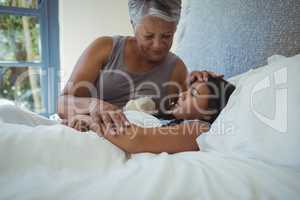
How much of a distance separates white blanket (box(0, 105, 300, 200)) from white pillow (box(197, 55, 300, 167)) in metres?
0.03

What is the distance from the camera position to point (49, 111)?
8.26ft

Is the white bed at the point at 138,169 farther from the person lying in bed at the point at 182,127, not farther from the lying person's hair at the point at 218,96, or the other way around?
the lying person's hair at the point at 218,96

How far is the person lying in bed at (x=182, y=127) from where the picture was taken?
729 millimetres

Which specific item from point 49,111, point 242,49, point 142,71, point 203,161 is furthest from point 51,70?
point 203,161

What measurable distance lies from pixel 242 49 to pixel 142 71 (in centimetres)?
43

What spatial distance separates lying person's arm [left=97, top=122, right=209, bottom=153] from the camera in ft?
2.36

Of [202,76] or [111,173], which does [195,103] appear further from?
[111,173]

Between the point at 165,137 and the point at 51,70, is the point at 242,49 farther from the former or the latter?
the point at 51,70

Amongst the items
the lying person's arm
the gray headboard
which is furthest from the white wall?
the lying person's arm

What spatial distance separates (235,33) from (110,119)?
761 millimetres

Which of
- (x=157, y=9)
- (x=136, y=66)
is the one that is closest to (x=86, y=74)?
(x=136, y=66)

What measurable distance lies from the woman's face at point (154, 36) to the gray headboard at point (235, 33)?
295mm

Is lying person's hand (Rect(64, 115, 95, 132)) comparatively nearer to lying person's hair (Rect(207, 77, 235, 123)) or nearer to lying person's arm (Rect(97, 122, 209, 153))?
lying person's arm (Rect(97, 122, 209, 153))

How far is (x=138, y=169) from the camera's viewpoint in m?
0.57
